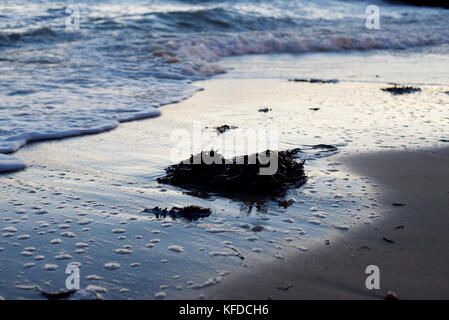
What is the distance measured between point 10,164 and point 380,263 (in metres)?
2.72

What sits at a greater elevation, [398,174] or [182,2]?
[182,2]

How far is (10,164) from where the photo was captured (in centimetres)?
383

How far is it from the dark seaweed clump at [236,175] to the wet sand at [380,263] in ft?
2.04

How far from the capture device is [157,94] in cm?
664

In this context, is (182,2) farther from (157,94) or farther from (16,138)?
(16,138)

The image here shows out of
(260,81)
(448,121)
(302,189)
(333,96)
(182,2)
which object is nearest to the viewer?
(302,189)

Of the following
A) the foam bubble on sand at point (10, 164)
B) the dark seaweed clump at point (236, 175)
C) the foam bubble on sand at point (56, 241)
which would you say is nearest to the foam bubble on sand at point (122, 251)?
the foam bubble on sand at point (56, 241)

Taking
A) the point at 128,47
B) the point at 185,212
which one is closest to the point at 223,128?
the point at 185,212

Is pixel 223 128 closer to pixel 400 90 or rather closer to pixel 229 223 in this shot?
pixel 229 223

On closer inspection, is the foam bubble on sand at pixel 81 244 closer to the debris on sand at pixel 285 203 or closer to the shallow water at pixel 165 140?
the shallow water at pixel 165 140

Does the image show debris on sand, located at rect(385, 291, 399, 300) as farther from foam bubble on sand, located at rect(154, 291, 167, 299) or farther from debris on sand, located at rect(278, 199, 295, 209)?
debris on sand, located at rect(278, 199, 295, 209)

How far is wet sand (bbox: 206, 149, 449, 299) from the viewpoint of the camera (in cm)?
221

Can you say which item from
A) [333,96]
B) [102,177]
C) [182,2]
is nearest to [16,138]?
[102,177]

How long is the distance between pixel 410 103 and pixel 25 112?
4169 millimetres
